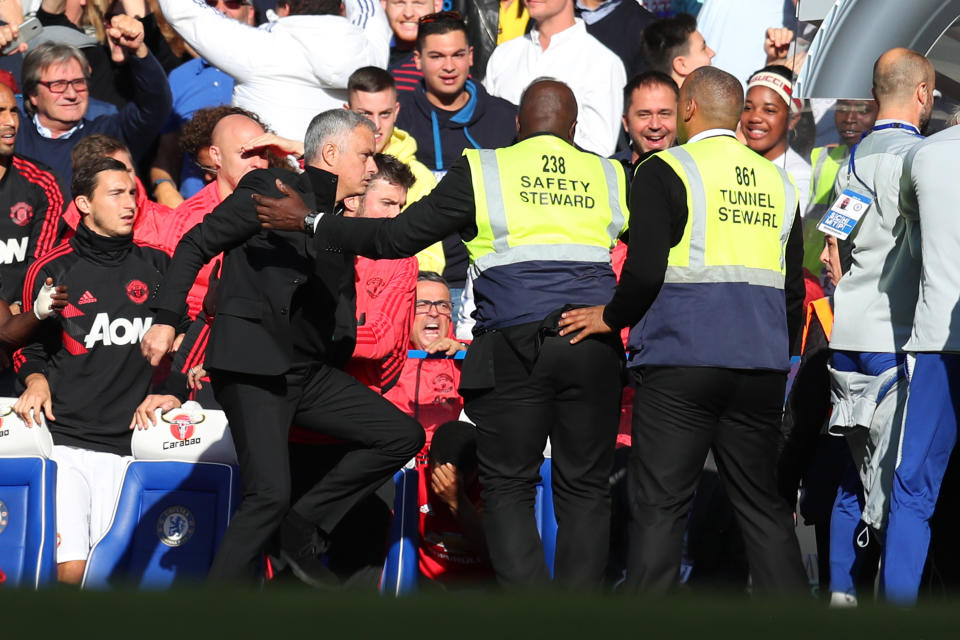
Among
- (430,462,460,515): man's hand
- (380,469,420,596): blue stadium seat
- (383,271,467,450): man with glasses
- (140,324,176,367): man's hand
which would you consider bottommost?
(380,469,420,596): blue stadium seat

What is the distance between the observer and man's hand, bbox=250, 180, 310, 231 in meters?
4.92

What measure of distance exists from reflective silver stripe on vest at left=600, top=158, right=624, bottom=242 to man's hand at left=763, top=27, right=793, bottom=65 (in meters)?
3.70

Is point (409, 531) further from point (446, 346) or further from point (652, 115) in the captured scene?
point (652, 115)

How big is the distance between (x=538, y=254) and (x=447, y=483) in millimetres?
1258

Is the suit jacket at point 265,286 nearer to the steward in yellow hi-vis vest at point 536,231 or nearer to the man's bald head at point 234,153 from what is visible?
the steward in yellow hi-vis vest at point 536,231

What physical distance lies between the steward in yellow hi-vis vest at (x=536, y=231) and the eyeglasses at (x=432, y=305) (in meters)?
1.67

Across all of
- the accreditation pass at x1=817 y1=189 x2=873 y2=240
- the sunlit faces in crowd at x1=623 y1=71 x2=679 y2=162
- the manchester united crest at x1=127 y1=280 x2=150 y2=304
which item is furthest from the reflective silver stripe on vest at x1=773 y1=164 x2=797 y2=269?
the manchester united crest at x1=127 y1=280 x2=150 y2=304

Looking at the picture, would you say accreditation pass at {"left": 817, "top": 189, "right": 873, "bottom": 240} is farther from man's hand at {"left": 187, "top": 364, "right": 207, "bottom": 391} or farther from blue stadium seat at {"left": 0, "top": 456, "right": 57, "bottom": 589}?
blue stadium seat at {"left": 0, "top": 456, "right": 57, "bottom": 589}

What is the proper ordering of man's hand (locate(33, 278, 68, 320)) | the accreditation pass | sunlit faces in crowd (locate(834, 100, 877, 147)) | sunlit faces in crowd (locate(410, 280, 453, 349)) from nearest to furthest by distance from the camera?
1. the accreditation pass
2. man's hand (locate(33, 278, 68, 320))
3. sunlit faces in crowd (locate(834, 100, 877, 147))
4. sunlit faces in crowd (locate(410, 280, 453, 349))

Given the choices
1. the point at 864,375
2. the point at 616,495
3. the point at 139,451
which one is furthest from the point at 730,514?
the point at 139,451

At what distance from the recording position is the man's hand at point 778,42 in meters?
8.46

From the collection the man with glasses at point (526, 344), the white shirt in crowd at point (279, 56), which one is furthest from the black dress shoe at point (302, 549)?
the white shirt in crowd at point (279, 56)

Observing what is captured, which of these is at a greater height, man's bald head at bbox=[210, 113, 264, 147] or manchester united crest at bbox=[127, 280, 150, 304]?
man's bald head at bbox=[210, 113, 264, 147]

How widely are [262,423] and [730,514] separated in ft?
6.78
